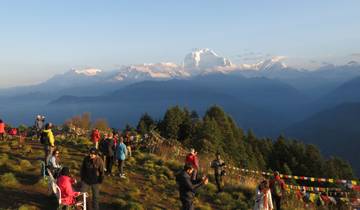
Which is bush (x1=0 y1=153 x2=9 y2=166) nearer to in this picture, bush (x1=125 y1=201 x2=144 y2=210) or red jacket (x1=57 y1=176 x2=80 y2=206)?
bush (x1=125 y1=201 x2=144 y2=210)

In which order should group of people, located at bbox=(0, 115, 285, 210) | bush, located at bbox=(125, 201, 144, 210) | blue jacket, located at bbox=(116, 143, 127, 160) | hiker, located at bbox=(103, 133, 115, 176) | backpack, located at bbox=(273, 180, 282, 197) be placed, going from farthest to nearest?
blue jacket, located at bbox=(116, 143, 127, 160) < hiker, located at bbox=(103, 133, 115, 176) < backpack, located at bbox=(273, 180, 282, 197) < bush, located at bbox=(125, 201, 144, 210) < group of people, located at bbox=(0, 115, 285, 210)

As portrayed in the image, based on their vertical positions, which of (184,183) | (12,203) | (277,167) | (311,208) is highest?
(184,183)

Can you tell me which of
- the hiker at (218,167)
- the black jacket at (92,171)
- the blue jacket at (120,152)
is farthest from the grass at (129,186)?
the black jacket at (92,171)

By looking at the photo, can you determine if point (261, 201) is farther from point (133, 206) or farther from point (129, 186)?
point (129, 186)

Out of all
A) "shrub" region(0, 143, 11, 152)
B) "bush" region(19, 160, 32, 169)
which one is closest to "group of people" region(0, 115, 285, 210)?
"bush" region(19, 160, 32, 169)

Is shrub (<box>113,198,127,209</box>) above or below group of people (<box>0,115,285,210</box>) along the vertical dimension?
below

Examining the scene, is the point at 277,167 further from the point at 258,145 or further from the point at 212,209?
the point at 212,209

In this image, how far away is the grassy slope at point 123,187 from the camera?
14.5 metres

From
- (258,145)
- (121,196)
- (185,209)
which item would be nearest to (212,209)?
(121,196)

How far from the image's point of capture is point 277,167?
83562mm

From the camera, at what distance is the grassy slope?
14.5 m

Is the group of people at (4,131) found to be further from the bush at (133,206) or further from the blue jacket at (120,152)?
the bush at (133,206)

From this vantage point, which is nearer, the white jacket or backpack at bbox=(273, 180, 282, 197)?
the white jacket

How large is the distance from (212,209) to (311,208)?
4.63 metres
